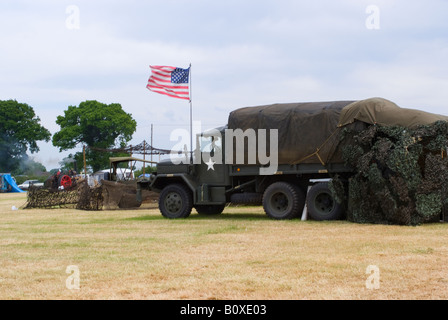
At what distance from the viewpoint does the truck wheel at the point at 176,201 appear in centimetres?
1864

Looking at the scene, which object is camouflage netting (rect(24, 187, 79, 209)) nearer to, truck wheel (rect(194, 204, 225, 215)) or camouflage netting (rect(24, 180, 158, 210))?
camouflage netting (rect(24, 180, 158, 210))

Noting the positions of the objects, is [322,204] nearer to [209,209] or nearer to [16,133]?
[209,209]

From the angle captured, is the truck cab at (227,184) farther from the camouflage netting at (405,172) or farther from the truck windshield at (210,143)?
the camouflage netting at (405,172)

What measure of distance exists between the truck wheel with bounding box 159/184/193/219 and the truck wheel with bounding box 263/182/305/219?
267cm

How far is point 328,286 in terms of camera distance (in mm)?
7207

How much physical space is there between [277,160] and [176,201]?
3.79 metres

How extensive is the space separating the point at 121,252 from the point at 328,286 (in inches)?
184

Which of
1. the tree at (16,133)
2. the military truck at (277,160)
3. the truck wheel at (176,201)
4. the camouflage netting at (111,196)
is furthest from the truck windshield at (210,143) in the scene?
the tree at (16,133)

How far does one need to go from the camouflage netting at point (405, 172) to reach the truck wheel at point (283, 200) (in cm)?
210

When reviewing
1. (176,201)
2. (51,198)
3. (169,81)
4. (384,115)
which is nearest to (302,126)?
(384,115)

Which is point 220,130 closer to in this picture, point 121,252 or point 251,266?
point 121,252

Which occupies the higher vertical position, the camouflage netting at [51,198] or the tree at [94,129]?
the tree at [94,129]

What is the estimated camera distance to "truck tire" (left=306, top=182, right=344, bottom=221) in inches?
639
